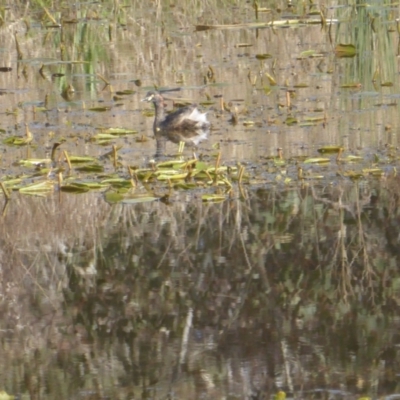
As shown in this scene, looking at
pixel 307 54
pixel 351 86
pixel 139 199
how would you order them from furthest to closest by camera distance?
pixel 307 54, pixel 351 86, pixel 139 199

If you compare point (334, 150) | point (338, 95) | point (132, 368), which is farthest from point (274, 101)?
point (132, 368)

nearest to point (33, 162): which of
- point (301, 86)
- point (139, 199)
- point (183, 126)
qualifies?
point (139, 199)

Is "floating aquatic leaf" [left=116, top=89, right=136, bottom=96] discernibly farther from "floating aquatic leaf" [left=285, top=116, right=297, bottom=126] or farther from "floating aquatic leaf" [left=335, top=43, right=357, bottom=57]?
"floating aquatic leaf" [left=335, top=43, right=357, bottom=57]

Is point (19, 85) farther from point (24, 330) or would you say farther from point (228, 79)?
point (24, 330)

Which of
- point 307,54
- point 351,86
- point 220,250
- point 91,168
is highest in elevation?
point 307,54

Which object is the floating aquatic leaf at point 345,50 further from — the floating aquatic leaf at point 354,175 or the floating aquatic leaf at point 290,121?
the floating aquatic leaf at point 354,175

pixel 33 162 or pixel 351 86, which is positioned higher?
pixel 351 86

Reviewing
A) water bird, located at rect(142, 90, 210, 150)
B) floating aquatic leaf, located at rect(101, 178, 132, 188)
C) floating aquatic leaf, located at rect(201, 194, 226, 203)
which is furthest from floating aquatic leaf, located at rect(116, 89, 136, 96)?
floating aquatic leaf, located at rect(201, 194, 226, 203)

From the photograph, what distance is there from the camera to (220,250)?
19.6 feet

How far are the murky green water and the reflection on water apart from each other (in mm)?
10

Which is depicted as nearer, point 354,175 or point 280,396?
point 280,396

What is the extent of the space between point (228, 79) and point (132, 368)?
21.1 ft

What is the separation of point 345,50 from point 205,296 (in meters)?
6.45

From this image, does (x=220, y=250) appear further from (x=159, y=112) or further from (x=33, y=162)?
(x=159, y=112)
